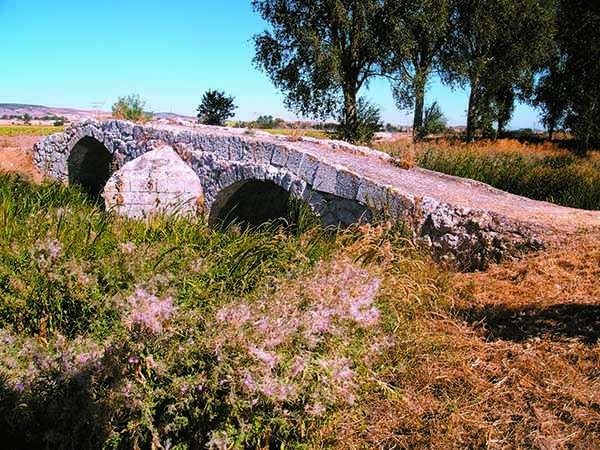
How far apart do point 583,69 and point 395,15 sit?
935 cm

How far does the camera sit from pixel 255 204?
9.47 m

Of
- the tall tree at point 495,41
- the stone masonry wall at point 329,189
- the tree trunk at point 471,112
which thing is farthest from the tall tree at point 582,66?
the stone masonry wall at point 329,189

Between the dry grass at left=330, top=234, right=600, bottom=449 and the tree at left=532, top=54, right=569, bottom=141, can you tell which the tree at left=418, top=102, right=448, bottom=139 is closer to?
the tree at left=532, top=54, right=569, bottom=141

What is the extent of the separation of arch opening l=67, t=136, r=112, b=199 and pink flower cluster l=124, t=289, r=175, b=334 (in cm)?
977

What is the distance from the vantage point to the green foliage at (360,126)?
52.8ft

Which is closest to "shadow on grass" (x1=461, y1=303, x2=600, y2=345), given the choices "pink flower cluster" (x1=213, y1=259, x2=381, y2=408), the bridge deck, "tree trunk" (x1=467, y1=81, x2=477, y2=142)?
the bridge deck

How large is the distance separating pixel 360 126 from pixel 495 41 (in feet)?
32.6

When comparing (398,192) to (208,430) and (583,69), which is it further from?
(583,69)

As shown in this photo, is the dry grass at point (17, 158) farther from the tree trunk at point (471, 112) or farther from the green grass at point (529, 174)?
the tree trunk at point (471, 112)

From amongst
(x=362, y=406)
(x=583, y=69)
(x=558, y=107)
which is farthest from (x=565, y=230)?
(x=558, y=107)

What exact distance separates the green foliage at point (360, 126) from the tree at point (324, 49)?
0.06 m

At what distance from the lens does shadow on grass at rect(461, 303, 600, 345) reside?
4.55 m

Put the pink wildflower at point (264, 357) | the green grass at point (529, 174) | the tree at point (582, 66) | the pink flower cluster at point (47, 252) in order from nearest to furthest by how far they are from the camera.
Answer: the pink wildflower at point (264, 357) < the pink flower cluster at point (47, 252) < the green grass at point (529, 174) < the tree at point (582, 66)

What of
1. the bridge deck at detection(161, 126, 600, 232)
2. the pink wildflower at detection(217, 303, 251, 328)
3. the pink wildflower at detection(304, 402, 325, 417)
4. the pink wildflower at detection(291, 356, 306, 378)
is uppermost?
the bridge deck at detection(161, 126, 600, 232)
